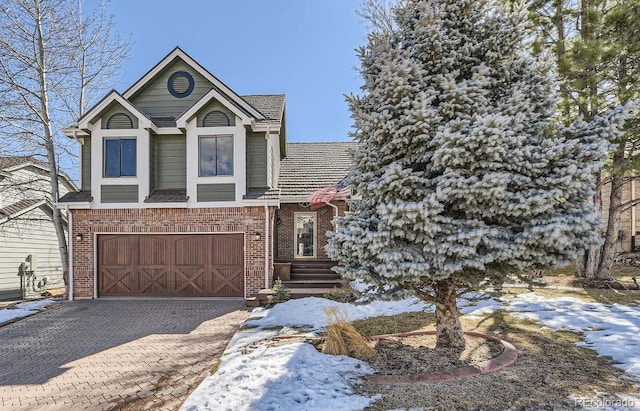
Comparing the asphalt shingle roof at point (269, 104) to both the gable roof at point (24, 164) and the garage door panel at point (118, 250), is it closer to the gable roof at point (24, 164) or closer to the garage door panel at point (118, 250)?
the garage door panel at point (118, 250)

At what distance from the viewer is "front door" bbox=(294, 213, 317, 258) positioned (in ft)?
44.5

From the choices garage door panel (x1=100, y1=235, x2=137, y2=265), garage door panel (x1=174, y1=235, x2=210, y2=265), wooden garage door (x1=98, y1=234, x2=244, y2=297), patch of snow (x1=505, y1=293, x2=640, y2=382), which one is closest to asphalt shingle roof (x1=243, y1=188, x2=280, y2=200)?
wooden garage door (x1=98, y1=234, x2=244, y2=297)

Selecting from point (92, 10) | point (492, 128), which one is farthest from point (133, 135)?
point (492, 128)

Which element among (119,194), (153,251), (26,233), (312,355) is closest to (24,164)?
(26,233)

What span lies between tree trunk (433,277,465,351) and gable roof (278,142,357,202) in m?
6.79

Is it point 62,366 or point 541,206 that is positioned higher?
point 541,206

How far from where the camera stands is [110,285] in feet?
35.0

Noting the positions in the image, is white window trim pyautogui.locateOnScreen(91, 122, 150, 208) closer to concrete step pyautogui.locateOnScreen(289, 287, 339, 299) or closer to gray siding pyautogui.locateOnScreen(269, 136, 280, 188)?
gray siding pyautogui.locateOnScreen(269, 136, 280, 188)

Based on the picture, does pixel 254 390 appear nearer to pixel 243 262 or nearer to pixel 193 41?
pixel 243 262

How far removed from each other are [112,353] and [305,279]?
19.9 feet

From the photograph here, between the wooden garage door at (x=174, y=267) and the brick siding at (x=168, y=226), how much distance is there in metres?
0.26

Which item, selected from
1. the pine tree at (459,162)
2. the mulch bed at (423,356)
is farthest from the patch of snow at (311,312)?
the pine tree at (459,162)

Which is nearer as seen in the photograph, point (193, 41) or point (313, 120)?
point (193, 41)

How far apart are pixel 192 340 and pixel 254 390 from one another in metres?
3.22
